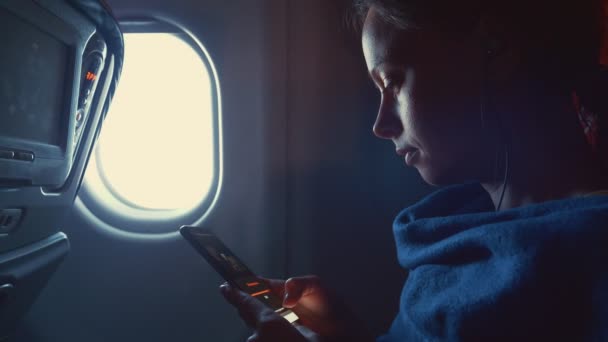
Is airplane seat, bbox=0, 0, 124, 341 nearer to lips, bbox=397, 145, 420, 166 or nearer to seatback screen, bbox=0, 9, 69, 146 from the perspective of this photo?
seatback screen, bbox=0, 9, 69, 146

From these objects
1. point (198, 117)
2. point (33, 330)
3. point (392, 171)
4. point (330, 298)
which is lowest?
point (33, 330)

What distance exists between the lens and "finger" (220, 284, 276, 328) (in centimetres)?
73

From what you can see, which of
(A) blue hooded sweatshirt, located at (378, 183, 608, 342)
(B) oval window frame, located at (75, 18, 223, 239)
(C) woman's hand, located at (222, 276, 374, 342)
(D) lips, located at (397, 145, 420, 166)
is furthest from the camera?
(B) oval window frame, located at (75, 18, 223, 239)

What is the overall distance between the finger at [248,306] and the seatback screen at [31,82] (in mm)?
379

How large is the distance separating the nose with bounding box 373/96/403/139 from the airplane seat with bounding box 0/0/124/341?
0.47 metres

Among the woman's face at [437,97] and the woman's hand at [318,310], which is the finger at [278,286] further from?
the woman's face at [437,97]

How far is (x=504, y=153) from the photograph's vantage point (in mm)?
687

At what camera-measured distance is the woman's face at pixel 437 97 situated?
681mm

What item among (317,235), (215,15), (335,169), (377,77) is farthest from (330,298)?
(215,15)

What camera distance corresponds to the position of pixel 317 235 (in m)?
1.12

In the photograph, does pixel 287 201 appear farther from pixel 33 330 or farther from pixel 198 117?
pixel 33 330

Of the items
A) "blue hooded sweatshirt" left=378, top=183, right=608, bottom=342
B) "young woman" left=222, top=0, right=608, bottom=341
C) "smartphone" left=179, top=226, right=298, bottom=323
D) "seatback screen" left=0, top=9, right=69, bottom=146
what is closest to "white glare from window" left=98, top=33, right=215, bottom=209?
"smartphone" left=179, top=226, right=298, bottom=323

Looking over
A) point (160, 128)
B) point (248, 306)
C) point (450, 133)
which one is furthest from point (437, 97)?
point (160, 128)

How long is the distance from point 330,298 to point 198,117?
53cm
